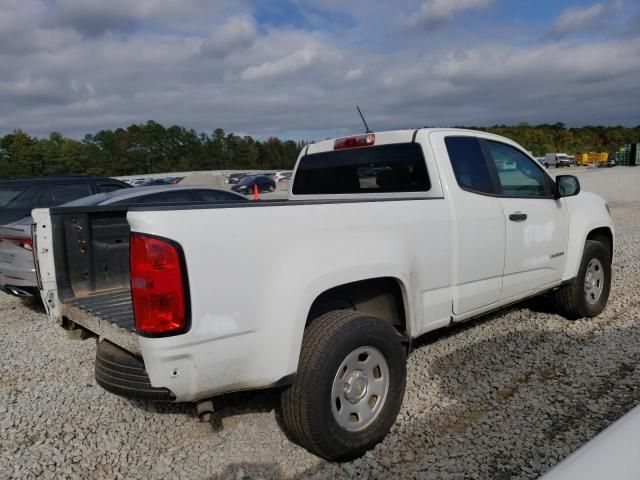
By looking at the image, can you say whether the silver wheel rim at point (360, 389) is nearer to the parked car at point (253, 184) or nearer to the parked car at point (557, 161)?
the parked car at point (253, 184)

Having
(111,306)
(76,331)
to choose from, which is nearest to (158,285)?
(111,306)

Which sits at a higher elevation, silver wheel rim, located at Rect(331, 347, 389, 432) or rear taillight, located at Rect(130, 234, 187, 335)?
rear taillight, located at Rect(130, 234, 187, 335)

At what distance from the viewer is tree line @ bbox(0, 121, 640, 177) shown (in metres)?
84.2

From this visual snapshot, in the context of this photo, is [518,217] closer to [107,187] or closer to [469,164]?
[469,164]

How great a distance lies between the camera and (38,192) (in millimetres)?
8227

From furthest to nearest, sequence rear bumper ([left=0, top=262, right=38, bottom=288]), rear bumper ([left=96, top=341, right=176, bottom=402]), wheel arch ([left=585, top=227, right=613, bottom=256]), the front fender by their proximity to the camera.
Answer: rear bumper ([left=0, top=262, right=38, bottom=288])
wheel arch ([left=585, top=227, right=613, bottom=256])
the front fender
rear bumper ([left=96, top=341, right=176, bottom=402])

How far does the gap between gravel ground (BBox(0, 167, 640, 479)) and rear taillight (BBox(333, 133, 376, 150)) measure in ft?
6.27

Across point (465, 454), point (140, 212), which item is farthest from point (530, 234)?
point (140, 212)

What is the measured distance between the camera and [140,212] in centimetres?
222

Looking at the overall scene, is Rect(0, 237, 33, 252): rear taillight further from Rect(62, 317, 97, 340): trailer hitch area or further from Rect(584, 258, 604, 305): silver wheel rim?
Rect(584, 258, 604, 305): silver wheel rim

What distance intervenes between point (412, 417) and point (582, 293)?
2.70 m

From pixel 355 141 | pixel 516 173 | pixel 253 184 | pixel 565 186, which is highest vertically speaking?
pixel 355 141

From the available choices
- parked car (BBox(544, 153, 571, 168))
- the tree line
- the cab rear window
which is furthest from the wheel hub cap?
the tree line

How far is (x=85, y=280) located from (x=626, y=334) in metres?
4.79
